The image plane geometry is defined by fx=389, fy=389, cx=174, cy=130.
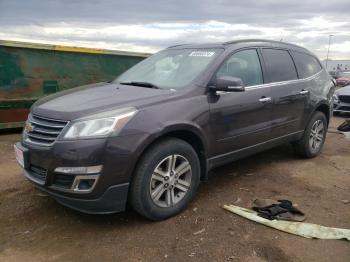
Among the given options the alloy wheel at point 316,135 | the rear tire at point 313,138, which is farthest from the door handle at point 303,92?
the alloy wheel at point 316,135

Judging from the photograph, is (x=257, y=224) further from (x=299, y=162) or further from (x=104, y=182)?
(x=299, y=162)

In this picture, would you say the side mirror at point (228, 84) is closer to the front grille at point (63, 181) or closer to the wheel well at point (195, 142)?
the wheel well at point (195, 142)

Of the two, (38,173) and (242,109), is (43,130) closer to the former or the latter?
(38,173)

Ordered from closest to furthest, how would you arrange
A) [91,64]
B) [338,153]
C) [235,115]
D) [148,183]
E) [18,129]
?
[148,183] → [235,115] → [338,153] → [18,129] → [91,64]

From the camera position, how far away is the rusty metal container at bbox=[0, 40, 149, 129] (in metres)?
7.64

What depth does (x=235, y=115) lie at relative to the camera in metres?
4.33

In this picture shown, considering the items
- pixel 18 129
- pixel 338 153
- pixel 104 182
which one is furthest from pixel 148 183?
pixel 18 129

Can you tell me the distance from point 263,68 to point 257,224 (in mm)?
2124

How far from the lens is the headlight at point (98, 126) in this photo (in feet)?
10.7

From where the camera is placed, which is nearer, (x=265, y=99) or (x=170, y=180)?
(x=170, y=180)

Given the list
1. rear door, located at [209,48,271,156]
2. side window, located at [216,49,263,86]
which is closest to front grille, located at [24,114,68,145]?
rear door, located at [209,48,271,156]

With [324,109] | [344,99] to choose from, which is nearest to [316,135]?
[324,109]

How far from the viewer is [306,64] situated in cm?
592

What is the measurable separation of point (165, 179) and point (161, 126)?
20.8 inches
